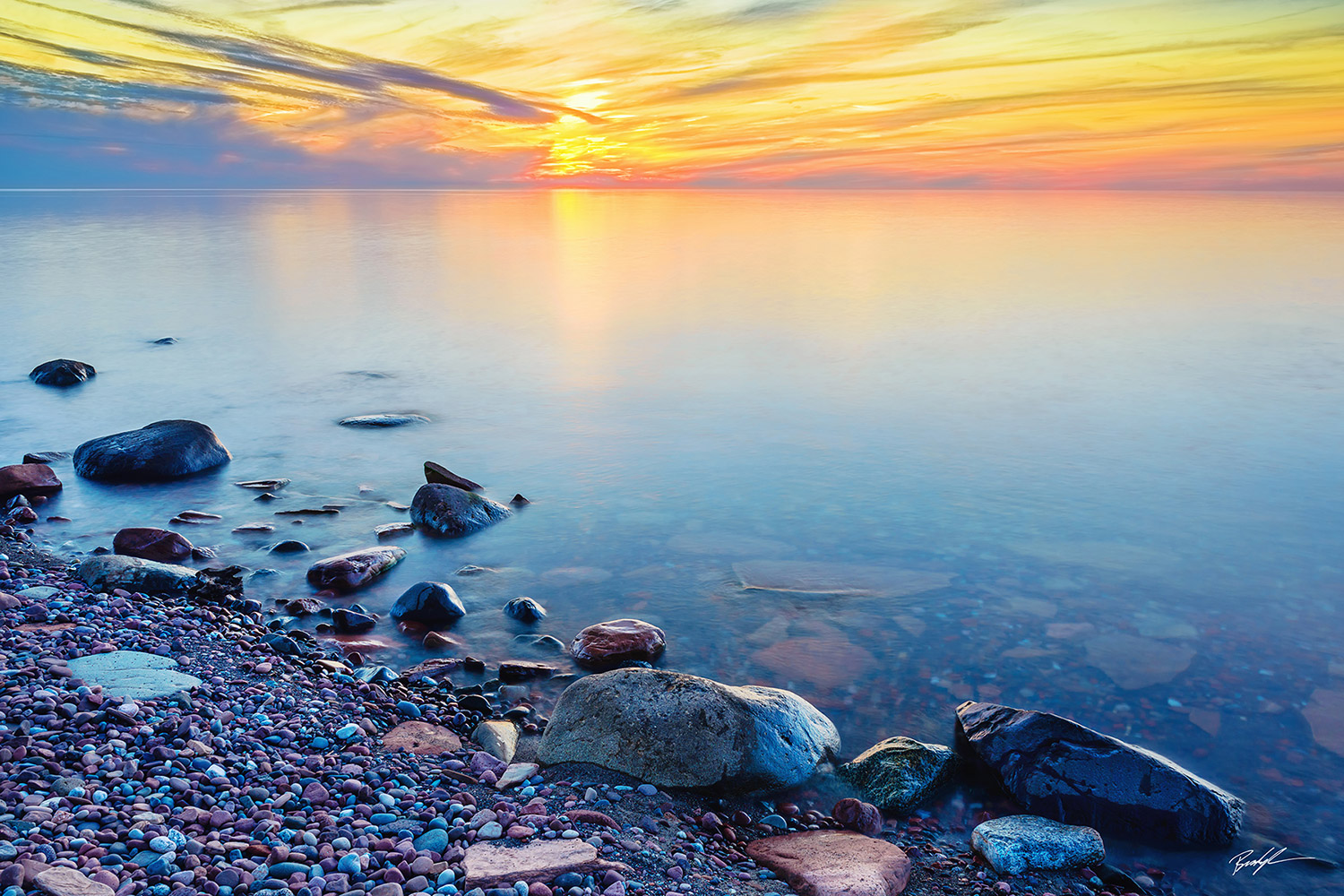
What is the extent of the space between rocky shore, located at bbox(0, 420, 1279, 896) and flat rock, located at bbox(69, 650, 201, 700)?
20 millimetres

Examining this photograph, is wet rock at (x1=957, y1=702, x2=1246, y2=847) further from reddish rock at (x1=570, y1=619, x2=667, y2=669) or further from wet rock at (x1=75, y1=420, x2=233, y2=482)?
wet rock at (x1=75, y1=420, x2=233, y2=482)

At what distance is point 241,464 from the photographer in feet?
33.1

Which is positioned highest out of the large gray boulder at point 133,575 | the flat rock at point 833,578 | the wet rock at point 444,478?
the wet rock at point 444,478

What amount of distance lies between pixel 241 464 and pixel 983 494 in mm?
7958

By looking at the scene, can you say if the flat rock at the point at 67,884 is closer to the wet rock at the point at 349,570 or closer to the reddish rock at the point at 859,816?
the reddish rock at the point at 859,816

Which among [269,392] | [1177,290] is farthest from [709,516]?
[1177,290]

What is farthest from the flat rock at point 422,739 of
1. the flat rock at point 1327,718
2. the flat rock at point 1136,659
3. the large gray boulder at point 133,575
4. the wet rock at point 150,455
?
the wet rock at point 150,455

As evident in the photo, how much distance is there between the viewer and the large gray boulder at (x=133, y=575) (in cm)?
625

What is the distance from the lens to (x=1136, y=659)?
20.0ft

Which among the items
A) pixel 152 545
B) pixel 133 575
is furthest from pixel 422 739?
pixel 152 545

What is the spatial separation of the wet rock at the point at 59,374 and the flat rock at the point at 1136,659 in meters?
14.4

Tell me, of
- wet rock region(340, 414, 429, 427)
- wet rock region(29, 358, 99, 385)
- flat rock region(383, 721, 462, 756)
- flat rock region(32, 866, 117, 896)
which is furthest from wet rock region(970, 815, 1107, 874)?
wet rock region(29, 358, 99, 385)

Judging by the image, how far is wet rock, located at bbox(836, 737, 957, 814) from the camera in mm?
4645

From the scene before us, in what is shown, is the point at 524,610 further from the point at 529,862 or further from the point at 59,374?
the point at 59,374
